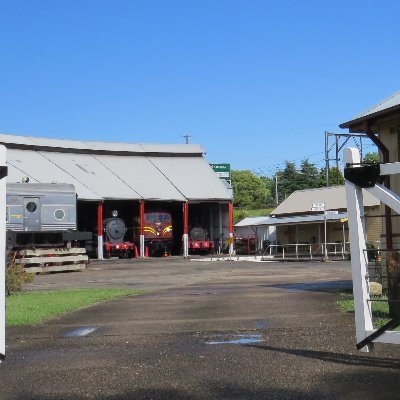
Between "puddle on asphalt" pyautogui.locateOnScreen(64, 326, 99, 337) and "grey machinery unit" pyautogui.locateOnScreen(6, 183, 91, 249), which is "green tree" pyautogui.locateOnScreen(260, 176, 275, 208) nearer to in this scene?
"grey machinery unit" pyautogui.locateOnScreen(6, 183, 91, 249)

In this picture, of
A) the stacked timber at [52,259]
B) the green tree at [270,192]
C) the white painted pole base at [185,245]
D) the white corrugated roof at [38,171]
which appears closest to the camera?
the stacked timber at [52,259]

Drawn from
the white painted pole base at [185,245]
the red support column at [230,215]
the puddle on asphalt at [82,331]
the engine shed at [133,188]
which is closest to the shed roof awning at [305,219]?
the red support column at [230,215]

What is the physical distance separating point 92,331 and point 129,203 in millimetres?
37319

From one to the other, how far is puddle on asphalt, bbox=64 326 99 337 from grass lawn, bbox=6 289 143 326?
122cm

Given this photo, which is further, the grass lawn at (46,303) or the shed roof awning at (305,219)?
the shed roof awning at (305,219)

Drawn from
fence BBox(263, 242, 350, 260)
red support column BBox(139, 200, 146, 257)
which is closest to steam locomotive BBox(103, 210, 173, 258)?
red support column BBox(139, 200, 146, 257)

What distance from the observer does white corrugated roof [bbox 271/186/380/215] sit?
45781 millimetres

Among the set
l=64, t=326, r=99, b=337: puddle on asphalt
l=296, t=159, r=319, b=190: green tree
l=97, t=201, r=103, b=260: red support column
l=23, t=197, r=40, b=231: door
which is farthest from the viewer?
l=296, t=159, r=319, b=190: green tree

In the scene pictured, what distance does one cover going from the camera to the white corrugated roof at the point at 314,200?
150ft

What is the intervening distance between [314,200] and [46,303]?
35723mm

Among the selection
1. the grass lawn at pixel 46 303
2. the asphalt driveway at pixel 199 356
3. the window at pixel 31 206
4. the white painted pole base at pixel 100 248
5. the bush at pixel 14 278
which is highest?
the window at pixel 31 206

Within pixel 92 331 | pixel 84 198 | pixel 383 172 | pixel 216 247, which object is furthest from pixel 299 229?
pixel 383 172

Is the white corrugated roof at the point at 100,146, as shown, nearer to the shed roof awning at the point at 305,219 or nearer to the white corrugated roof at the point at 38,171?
the white corrugated roof at the point at 38,171

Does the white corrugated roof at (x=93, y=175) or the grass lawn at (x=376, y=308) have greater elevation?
the white corrugated roof at (x=93, y=175)
